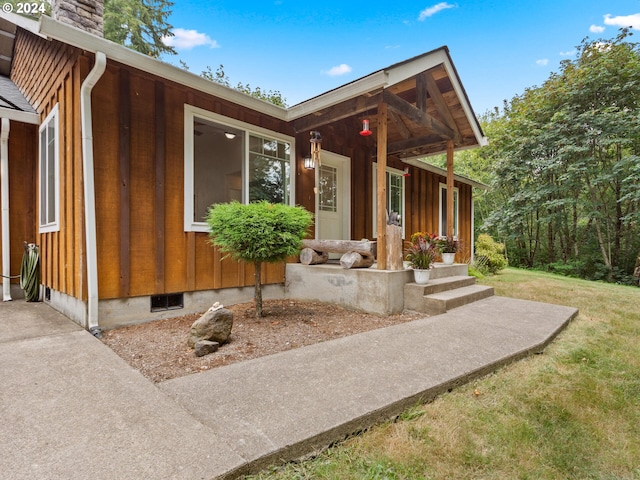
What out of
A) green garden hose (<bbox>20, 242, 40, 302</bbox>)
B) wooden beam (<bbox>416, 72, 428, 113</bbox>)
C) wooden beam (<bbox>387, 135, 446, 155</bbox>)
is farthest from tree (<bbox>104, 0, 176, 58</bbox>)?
wooden beam (<bbox>416, 72, 428, 113</bbox>)

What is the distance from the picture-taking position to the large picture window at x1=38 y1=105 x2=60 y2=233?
156 inches

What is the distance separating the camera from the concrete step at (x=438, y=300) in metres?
4.15

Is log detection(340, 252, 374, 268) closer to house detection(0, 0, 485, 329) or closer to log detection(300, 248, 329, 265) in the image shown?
house detection(0, 0, 485, 329)

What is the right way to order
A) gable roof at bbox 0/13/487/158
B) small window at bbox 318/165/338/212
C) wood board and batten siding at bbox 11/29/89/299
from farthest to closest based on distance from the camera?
small window at bbox 318/165/338/212 → wood board and batten siding at bbox 11/29/89/299 → gable roof at bbox 0/13/487/158

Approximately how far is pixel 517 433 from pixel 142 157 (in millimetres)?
4244

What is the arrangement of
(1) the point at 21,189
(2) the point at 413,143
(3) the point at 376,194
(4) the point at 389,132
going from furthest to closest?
(3) the point at 376,194 → (4) the point at 389,132 → (2) the point at 413,143 → (1) the point at 21,189

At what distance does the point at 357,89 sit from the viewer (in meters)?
4.02

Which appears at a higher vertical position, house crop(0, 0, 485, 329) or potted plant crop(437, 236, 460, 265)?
house crop(0, 0, 485, 329)

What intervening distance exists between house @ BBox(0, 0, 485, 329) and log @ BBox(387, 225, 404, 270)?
0.11 m

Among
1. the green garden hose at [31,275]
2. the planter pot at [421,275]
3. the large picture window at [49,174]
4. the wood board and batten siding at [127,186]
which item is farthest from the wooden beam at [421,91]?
the green garden hose at [31,275]

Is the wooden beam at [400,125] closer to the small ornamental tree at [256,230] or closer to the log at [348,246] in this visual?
the log at [348,246]

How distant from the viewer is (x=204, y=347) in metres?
2.75

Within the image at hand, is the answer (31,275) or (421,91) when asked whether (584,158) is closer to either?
(421,91)

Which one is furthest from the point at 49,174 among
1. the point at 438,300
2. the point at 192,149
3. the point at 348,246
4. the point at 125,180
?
the point at 438,300
